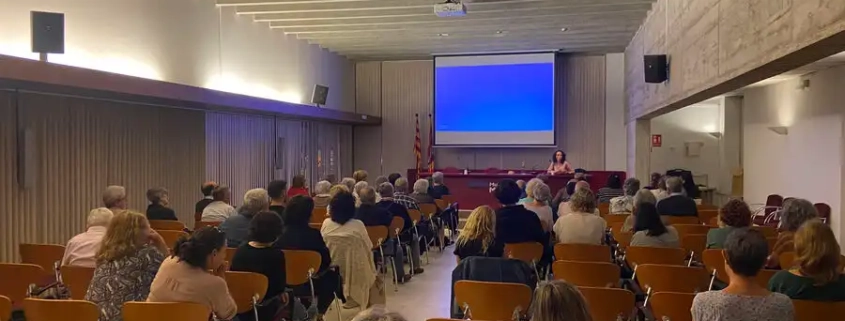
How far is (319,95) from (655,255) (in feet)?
32.4

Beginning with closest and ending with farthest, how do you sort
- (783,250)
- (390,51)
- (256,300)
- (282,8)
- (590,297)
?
(590,297) < (256,300) < (783,250) < (282,8) < (390,51)

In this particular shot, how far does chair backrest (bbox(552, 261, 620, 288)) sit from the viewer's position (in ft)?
14.9

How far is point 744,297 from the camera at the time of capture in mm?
2996

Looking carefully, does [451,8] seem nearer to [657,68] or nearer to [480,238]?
[657,68]

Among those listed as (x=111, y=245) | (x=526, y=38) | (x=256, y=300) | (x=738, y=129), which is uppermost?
(x=526, y=38)

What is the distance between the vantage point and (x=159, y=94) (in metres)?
8.00

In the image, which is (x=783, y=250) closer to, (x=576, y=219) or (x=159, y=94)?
(x=576, y=219)

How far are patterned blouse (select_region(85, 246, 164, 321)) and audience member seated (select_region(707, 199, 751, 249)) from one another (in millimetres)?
4191

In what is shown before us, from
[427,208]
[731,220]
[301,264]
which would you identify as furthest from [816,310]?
[427,208]

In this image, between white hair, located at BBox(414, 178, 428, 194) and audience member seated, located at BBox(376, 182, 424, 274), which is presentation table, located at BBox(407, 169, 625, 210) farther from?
audience member seated, located at BBox(376, 182, 424, 274)

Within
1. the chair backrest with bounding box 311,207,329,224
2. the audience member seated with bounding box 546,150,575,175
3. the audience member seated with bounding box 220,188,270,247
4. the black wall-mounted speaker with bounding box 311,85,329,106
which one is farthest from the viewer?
the audience member seated with bounding box 546,150,575,175

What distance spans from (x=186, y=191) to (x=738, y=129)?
11.5m

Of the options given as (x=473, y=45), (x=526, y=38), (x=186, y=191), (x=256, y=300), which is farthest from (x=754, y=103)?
(x=256, y=300)

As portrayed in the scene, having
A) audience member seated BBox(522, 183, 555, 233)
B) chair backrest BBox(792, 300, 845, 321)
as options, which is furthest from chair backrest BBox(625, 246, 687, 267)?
chair backrest BBox(792, 300, 845, 321)
